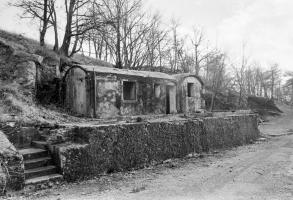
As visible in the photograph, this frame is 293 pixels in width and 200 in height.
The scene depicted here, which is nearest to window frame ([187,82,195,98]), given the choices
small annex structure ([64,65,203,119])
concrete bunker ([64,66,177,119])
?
small annex structure ([64,65,203,119])

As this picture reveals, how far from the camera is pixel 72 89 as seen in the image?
15047 millimetres

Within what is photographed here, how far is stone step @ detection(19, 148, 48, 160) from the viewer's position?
755 cm

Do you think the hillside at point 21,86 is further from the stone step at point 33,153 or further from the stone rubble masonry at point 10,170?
the stone rubble masonry at point 10,170

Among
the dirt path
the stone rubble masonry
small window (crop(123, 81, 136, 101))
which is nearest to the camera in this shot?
the stone rubble masonry

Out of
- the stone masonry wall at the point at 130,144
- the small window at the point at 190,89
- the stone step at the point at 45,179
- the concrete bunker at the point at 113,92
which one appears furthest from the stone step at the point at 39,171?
the small window at the point at 190,89

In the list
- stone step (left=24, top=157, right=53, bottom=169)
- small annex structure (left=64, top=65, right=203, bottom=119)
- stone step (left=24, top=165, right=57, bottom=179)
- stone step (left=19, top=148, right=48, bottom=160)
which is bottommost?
stone step (left=24, top=165, right=57, bottom=179)

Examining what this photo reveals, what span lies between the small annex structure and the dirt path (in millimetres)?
5061

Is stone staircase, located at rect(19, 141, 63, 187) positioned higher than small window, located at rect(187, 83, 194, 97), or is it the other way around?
small window, located at rect(187, 83, 194, 97)

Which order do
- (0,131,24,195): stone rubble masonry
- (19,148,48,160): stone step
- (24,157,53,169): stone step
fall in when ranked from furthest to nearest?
(19,148,48,160): stone step
(24,157,53,169): stone step
(0,131,24,195): stone rubble masonry

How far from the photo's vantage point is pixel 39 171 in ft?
23.5

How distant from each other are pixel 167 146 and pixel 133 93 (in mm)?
5525

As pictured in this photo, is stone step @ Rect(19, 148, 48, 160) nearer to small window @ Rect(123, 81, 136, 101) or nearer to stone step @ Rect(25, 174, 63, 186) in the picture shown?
stone step @ Rect(25, 174, 63, 186)

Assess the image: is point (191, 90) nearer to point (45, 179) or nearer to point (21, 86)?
point (21, 86)

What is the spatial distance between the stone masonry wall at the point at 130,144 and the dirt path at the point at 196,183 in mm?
395
